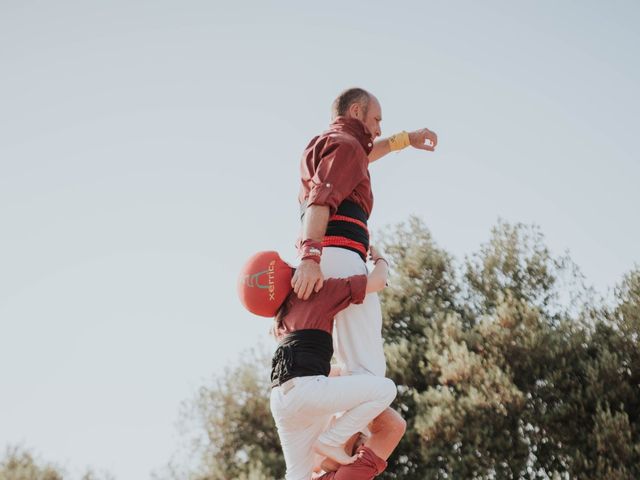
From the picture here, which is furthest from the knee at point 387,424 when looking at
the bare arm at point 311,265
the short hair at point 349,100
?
the short hair at point 349,100

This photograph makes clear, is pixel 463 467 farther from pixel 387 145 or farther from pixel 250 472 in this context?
pixel 387 145

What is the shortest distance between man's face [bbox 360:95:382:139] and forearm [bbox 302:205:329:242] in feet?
→ 2.82

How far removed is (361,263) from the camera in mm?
4203

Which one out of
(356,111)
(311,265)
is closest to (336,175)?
(311,265)

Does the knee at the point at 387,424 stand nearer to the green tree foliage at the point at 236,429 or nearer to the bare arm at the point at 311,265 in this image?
the bare arm at the point at 311,265

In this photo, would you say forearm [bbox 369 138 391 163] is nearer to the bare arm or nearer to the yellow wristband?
the yellow wristband

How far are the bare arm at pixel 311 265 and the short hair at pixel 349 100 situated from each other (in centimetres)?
92

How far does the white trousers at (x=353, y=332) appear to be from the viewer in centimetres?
404

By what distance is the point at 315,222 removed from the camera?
3920 mm

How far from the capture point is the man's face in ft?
14.8

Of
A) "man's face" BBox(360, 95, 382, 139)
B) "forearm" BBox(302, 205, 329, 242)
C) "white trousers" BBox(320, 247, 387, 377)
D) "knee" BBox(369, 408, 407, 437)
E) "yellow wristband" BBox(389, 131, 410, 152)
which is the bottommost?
"knee" BBox(369, 408, 407, 437)

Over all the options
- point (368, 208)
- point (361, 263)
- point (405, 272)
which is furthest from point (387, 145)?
point (405, 272)

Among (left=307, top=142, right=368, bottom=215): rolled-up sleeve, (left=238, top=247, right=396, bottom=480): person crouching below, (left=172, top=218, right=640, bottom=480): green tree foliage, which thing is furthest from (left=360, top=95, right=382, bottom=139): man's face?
(left=172, top=218, right=640, bottom=480): green tree foliage

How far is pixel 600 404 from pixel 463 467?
3348 millimetres
